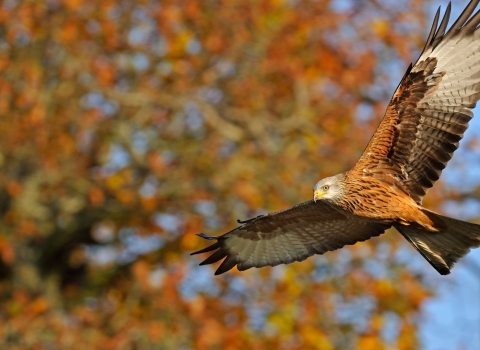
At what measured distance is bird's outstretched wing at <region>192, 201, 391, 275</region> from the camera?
6180 mm

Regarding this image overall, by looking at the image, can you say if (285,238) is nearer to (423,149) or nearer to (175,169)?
(423,149)

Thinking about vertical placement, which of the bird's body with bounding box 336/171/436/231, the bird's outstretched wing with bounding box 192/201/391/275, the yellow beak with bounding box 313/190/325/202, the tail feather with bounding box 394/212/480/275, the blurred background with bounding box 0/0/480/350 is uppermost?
the blurred background with bounding box 0/0/480/350

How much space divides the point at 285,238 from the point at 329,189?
29.8 inches

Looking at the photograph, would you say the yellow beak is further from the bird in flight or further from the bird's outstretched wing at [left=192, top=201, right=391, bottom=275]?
the bird's outstretched wing at [left=192, top=201, right=391, bottom=275]

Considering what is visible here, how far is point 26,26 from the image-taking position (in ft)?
35.1

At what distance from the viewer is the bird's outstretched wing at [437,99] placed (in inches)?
215

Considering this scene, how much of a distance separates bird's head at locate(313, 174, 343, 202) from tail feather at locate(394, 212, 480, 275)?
494 mm

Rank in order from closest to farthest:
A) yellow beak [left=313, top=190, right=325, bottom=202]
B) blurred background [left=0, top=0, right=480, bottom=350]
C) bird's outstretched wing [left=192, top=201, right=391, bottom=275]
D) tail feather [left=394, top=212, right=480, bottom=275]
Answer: tail feather [left=394, top=212, right=480, bottom=275] < yellow beak [left=313, top=190, right=325, bottom=202] < bird's outstretched wing [left=192, top=201, right=391, bottom=275] < blurred background [left=0, top=0, right=480, bottom=350]

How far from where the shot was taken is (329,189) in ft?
18.4

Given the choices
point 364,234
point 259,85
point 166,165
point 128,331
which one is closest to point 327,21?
point 259,85

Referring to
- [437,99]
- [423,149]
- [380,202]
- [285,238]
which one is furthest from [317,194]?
[437,99]

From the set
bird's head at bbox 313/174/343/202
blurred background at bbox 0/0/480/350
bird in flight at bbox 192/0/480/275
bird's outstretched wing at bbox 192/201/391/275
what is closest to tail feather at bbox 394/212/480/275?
bird in flight at bbox 192/0/480/275

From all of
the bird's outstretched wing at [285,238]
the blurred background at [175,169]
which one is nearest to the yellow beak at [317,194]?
the bird's outstretched wing at [285,238]

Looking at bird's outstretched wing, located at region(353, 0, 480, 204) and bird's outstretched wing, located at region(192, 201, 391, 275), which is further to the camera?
bird's outstretched wing, located at region(192, 201, 391, 275)
